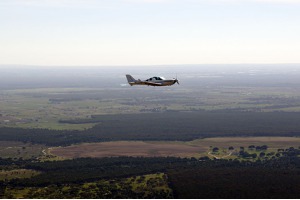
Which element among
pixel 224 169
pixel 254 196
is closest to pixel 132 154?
pixel 224 169

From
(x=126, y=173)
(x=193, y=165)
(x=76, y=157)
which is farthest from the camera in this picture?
(x=76, y=157)

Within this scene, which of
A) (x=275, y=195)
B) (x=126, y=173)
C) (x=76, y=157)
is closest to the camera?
(x=275, y=195)

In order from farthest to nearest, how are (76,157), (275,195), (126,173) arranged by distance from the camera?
(76,157)
(126,173)
(275,195)

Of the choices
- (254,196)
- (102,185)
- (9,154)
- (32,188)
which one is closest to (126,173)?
(102,185)

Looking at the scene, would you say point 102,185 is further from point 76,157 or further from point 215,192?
point 76,157

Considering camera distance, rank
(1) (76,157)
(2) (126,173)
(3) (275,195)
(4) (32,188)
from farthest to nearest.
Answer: (1) (76,157) < (2) (126,173) < (4) (32,188) < (3) (275,195)

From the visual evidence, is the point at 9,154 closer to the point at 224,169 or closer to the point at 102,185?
the point at 102,185

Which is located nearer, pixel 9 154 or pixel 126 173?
pixel 126 173

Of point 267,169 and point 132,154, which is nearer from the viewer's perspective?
point 267,169
